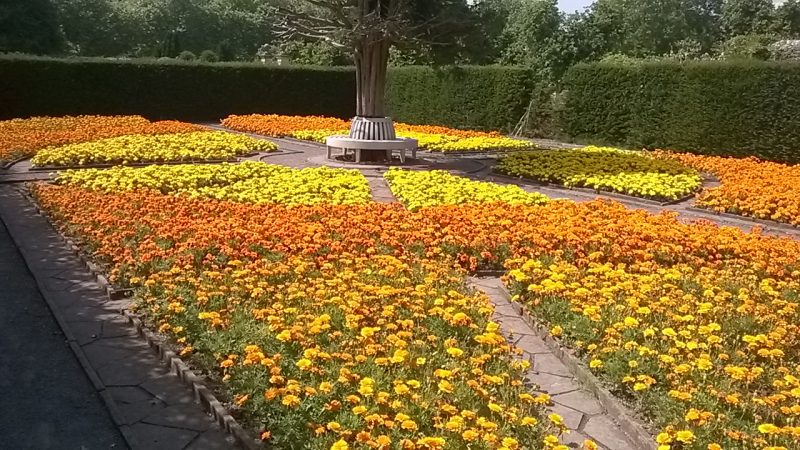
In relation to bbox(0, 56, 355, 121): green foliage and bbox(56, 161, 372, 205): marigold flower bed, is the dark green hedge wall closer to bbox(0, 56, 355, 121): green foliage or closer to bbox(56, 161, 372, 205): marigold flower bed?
bbox(0, 56, 355, 121): green foliage

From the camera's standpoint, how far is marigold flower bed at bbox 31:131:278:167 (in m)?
12.4

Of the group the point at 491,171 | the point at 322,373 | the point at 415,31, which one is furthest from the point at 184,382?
the point at 415,31

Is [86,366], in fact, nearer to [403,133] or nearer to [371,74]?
[371,74]

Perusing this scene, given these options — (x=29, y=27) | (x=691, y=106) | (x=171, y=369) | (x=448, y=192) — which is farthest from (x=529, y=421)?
(x=29, y=27)

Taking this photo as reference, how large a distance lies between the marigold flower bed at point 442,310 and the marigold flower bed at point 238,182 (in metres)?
0.96

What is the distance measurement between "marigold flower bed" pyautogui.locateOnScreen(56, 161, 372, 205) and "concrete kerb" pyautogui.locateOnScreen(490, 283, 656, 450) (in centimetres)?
451

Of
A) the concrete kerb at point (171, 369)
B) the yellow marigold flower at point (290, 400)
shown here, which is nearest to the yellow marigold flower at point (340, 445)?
the yellow marigold flower at point (290, 400)

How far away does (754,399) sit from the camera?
12.5 ft

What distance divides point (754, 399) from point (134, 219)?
19.6 feet

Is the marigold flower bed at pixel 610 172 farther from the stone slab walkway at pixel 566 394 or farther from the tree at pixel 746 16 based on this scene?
the tree at pixel 746 16

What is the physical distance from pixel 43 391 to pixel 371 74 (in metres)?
11.4

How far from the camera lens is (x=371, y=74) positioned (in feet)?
48.3

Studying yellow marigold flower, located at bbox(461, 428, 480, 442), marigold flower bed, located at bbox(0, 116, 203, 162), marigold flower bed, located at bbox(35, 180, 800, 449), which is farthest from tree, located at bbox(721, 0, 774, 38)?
yellow marigold flower, located at bbox(461, 428, 480, 442)

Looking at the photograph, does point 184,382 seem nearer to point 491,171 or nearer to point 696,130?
point 491,171
